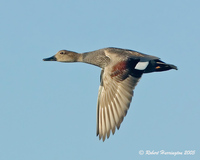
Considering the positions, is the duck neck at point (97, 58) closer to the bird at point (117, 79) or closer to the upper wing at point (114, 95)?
the bird at point (117, 79)

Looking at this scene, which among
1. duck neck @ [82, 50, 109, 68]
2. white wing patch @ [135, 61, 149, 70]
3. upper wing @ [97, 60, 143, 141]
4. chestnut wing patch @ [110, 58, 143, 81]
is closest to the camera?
upper wing @ [97, 60, 143, 141]

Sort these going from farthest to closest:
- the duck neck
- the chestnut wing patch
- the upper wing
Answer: the duck neck
the chestnut wing patch
the upper wing

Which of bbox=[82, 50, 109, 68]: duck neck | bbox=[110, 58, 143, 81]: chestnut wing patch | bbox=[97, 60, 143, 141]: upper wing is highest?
bbox=[82, 50, 109, 68]: duck neck

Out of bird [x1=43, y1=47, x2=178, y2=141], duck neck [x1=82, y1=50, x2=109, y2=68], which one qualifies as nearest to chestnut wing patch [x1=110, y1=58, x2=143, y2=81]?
bird [x1=43, y1=47, x2=178, y2=141]

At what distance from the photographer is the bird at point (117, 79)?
12078 mm

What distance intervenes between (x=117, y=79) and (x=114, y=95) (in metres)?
0.45

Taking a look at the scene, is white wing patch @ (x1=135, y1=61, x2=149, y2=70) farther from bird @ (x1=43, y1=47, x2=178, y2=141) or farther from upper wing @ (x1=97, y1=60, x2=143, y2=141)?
upper wing @ (x1=97, y1=60, x2=143, y2=141)

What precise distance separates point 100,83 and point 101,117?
54.5 inches

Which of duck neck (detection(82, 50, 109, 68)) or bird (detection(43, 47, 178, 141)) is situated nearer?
bird (detection(43, 47, 178, 141))

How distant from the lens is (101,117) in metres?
12.4

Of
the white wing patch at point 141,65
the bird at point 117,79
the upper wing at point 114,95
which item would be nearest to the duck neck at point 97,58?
the bird at point 117,79

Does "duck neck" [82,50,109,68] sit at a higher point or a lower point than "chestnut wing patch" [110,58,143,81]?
higher

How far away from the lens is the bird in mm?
12078

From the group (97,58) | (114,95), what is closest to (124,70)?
(114,95)
